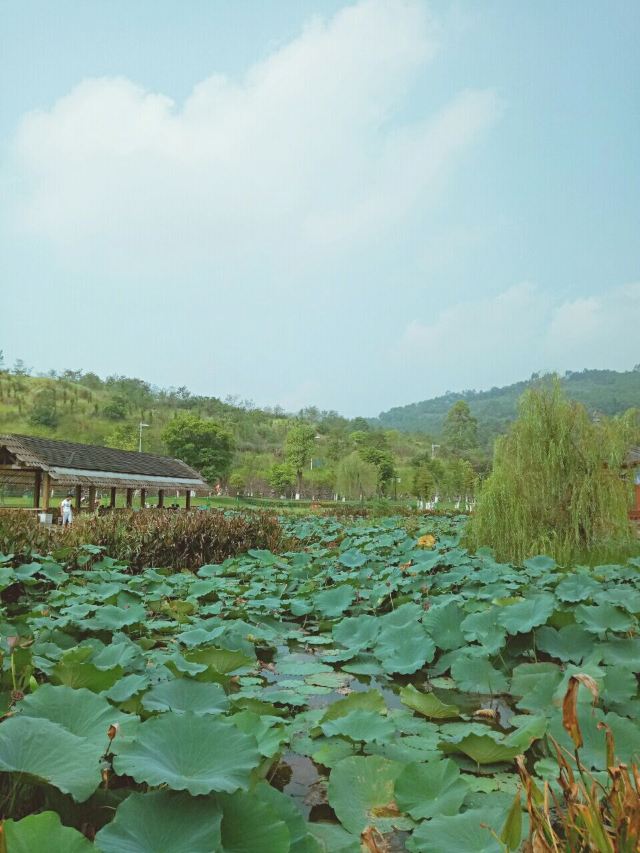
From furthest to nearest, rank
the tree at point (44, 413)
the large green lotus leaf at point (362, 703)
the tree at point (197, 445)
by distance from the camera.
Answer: the tree at point (44, 413) → the tree at point (197, 445) → the large green lotus leaf at point (362, 703)

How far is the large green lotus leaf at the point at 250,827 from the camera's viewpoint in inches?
43.3

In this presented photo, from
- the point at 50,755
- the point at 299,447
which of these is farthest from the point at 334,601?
the point at 299,447

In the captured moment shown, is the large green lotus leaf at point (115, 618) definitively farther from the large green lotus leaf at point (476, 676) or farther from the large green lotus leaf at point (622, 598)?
the large green lotus leaf at point (622, 598)

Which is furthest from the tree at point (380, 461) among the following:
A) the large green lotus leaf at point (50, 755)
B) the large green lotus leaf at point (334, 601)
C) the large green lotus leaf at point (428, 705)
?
the large green lotus leaf at point (50, 755)

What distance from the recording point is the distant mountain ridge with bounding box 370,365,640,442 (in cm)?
9894

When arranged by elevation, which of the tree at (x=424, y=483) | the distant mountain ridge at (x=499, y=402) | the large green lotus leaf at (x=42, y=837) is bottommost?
the tree at (x=424, y=483)

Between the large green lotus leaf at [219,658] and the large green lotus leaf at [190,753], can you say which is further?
the large green lotus leaf at [219,658]

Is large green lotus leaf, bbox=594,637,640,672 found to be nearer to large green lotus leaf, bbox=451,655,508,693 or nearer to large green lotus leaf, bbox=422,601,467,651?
large green lotus leaf, bbox=451,655,508,693

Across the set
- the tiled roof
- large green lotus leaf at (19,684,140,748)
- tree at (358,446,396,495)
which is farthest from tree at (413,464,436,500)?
large green lotus leaf at (19,684,140,748)

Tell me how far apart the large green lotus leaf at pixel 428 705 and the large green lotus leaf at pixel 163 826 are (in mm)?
1299

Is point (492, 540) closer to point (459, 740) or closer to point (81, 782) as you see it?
point (459, 740)

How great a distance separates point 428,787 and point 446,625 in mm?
1673

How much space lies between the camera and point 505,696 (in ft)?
8.93

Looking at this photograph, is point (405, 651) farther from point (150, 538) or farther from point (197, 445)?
point (197, 445)
